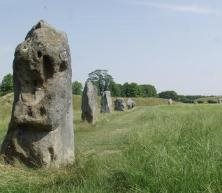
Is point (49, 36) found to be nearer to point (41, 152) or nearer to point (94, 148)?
point (41, 152)

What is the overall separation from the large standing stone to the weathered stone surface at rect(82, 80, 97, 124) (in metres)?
11.8

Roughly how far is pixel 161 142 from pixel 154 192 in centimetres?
283

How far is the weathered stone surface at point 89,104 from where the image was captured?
74.6 ft

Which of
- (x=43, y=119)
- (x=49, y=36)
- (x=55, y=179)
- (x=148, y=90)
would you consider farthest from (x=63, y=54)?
(x=148, y=90)

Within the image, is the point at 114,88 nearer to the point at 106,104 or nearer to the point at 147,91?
the point at 147,91

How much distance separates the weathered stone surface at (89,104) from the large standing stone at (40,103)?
11.8m

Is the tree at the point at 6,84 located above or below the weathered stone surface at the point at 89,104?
above

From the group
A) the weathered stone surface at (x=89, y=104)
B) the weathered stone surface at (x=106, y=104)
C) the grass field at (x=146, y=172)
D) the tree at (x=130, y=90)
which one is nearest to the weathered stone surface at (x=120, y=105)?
the weathered stone surface at (x=106, y=104)

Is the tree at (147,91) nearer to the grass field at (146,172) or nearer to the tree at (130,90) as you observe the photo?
the tree at (130,90)

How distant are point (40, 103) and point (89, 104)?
13.2 meters

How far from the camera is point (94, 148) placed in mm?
12625

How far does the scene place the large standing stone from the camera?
1021 cm

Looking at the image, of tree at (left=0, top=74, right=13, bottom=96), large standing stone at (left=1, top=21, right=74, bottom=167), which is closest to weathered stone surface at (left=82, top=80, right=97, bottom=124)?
large standing stone at (left=1, top=21, right=74, bottom=167)

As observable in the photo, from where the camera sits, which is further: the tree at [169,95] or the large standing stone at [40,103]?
the tree at [169,95]
